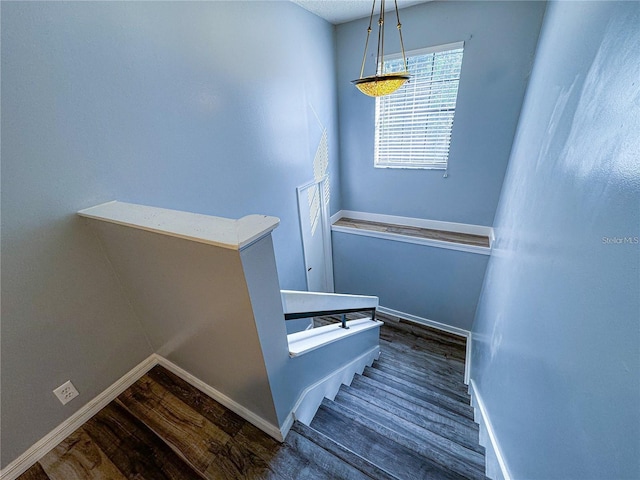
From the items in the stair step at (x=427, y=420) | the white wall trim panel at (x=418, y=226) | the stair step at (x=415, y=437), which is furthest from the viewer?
the white wall trim panel at (x=418, y=226)

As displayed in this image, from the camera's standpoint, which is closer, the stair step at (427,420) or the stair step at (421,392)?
the stair step at (427,420)

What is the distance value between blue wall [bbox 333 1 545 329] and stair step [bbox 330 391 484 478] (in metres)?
1.98

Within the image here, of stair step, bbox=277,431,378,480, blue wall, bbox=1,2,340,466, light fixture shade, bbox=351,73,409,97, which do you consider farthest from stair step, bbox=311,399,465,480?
light fixture shade, bbox=351,73,409,97

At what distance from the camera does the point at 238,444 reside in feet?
3.97

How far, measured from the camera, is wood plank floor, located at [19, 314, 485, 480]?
3.68 feet

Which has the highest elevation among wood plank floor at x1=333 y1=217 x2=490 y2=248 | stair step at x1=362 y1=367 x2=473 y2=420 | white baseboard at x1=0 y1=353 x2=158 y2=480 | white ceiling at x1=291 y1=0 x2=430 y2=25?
white ceiling at x1=291 y1=0 x2=430 y2=25

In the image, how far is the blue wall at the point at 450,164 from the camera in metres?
2.54

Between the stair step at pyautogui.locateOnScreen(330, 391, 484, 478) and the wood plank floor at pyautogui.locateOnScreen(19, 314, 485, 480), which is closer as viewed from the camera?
the wood plank floor at pyautogui.locateOnScreen(19, 314, 485, 480)

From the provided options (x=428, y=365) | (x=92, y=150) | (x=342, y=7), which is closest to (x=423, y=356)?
(x=428, y=365)

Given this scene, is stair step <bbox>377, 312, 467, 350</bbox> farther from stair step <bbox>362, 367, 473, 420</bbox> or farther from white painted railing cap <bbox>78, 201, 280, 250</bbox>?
white painted railing cap <bbox>78, 201, 280, 250</bbox>

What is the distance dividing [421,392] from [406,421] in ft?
1.85

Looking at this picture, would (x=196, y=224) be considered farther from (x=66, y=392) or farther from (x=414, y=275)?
(x=414, y=275)

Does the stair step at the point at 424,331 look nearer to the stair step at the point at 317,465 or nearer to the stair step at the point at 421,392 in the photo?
the stair step at the point at 421,392

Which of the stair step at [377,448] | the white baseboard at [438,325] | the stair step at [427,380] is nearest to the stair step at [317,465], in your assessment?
the stair step at [377,448]
